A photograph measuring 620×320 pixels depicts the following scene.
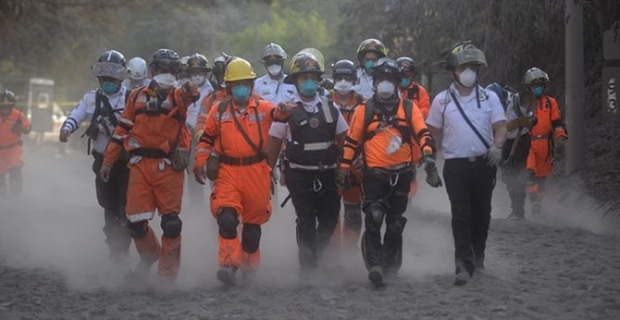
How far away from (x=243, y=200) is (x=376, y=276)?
1437mm

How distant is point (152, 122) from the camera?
981 cm

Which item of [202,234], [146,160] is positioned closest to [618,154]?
[202,234]

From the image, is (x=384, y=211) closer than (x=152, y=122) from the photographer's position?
Yes

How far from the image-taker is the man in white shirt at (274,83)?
13047 mm

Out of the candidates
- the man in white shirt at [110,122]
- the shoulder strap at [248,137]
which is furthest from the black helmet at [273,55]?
the shoulder strap at [248,137]

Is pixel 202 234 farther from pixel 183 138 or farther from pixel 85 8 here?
pixel 85 8

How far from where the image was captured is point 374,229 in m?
9.25

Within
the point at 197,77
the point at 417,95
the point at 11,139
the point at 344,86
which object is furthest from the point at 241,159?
the point at 11,139

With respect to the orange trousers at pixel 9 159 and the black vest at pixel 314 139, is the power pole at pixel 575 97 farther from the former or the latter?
the orange trousers at pixel 9 159

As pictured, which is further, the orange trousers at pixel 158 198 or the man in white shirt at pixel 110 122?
the man in white shirt at pixel 110 122

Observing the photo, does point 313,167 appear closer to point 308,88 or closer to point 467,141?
point 308,88

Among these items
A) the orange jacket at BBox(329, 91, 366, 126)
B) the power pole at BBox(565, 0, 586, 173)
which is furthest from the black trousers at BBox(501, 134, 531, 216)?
the orange jacket at BBox(329, 91, 366, 126)

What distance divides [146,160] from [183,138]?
1.44 feet

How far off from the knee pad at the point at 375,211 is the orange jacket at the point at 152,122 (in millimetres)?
1884
